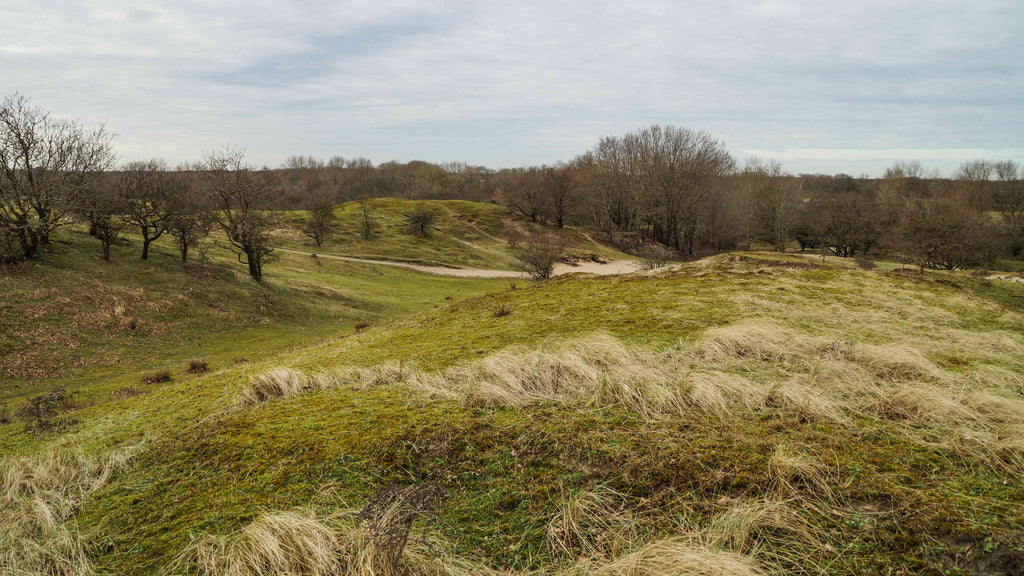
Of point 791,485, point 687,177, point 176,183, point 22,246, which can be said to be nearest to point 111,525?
point 791,485

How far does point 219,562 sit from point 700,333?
19.4 ft

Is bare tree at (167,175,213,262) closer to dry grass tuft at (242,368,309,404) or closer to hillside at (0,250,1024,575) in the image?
hillside at (0,250,1024,575)

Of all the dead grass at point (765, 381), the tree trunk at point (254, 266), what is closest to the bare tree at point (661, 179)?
the tree trunk at point (254, 266)

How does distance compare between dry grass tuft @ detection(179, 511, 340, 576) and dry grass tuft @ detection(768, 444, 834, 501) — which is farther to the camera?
dry grass tuft @ detection(768, 444, 834, 501)

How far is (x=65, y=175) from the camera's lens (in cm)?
2370

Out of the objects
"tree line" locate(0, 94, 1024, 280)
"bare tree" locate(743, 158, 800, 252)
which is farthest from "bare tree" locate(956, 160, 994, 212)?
"bare tree" locate(743, 158, 800, 252)

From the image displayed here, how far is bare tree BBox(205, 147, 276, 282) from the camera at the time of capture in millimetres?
28500

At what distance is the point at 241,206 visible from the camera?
A: 28.9 meters

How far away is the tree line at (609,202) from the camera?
895 inches

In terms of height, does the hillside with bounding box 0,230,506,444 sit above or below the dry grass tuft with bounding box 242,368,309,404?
below

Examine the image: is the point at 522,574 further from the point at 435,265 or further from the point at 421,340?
the point at 435,265

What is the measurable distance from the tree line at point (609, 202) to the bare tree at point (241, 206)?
0.09 metres

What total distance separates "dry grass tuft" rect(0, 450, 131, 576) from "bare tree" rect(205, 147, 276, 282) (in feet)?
90.4

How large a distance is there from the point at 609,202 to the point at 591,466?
72845 millimetres
